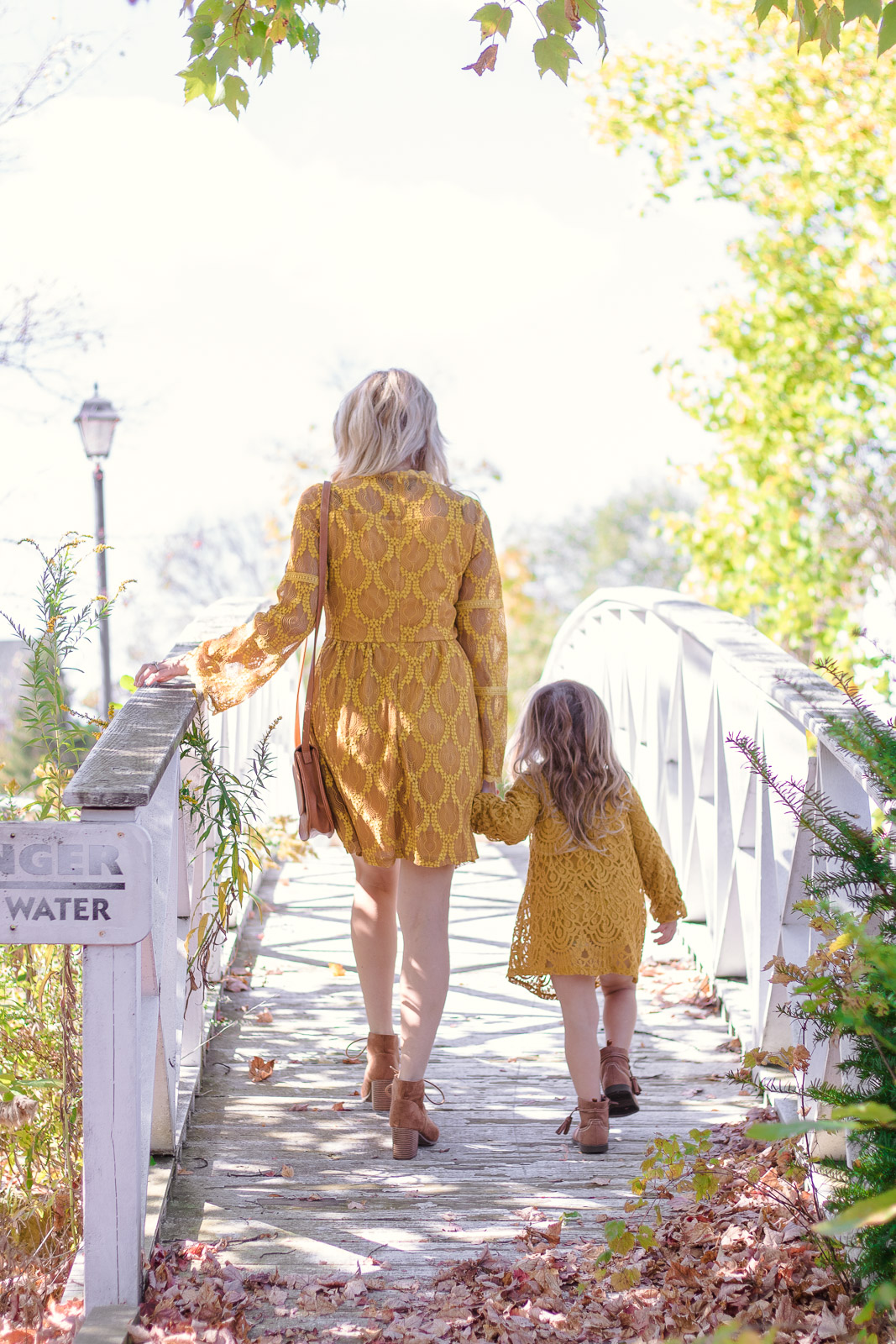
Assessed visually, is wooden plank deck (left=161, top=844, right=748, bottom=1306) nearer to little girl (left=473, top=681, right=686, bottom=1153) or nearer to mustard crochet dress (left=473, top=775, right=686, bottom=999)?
little girl (left=473, top=681, right=686, bottom=1153)

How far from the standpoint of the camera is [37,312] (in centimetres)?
692

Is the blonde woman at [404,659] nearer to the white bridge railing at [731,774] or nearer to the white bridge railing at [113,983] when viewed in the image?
the white bridge railing at [113,983]

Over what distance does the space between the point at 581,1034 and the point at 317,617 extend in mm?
1058

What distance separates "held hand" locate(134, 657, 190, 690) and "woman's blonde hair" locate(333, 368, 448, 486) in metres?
0.56

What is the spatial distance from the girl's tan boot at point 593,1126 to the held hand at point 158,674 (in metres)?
1.28

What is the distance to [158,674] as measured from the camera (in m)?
2.66

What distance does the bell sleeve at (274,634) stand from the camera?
2.48 m

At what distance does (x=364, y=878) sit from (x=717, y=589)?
5.53 m

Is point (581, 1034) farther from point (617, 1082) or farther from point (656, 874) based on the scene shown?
point (656, 874)

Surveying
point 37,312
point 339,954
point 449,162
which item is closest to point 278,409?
point 449,162

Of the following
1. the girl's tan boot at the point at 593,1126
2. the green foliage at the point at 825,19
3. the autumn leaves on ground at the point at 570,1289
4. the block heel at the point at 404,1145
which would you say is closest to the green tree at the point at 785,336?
the green foliage at the point at 825,19

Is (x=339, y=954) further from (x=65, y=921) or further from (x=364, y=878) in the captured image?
(x=65, y=921)

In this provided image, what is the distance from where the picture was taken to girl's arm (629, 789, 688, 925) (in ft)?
9.09

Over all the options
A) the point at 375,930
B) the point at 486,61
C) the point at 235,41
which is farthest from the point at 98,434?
the point at 375,930
